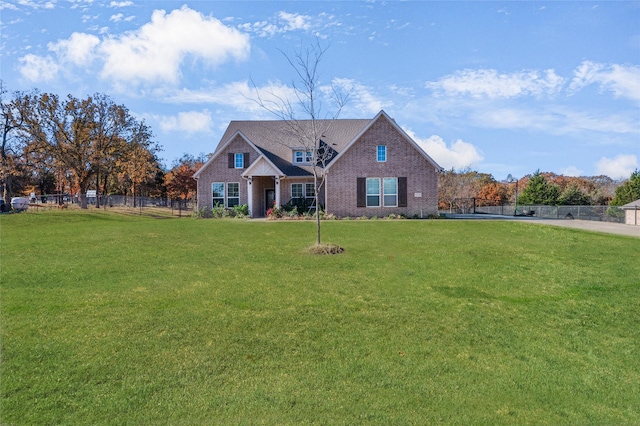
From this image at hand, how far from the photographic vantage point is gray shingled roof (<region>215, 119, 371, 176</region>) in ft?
97.3

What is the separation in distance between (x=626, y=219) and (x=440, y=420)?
33956 mm


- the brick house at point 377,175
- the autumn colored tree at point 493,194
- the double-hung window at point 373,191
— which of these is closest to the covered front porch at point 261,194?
the brick house at point 377,175

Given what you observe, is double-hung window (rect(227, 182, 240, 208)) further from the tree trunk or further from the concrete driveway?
the concrete driveway

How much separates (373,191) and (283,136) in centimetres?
987

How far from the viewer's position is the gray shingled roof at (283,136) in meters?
29.7

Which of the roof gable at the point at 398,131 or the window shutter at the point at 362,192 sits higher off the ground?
the roof gable at the point at 398,131

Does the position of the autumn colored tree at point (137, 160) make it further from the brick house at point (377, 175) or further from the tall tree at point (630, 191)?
the tall tree at point (630, 191)

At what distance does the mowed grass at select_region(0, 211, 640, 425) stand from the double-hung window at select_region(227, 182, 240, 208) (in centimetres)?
1848

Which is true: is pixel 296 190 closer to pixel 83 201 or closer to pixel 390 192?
pixel 390 192

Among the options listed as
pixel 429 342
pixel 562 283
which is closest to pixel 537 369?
pixel 429 342

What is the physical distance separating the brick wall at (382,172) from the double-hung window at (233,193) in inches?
286

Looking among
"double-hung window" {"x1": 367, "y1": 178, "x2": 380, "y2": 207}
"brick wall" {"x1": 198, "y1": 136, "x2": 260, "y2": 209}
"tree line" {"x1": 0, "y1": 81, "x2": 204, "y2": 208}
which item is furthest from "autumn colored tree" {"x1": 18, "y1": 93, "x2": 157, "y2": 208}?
"double-hung window" {"x1": 367, "y1": 178, "x2": 380, "y2": 207}

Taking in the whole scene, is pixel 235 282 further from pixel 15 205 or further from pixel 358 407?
pixel 15 205

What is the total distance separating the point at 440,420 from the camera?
3.95m
